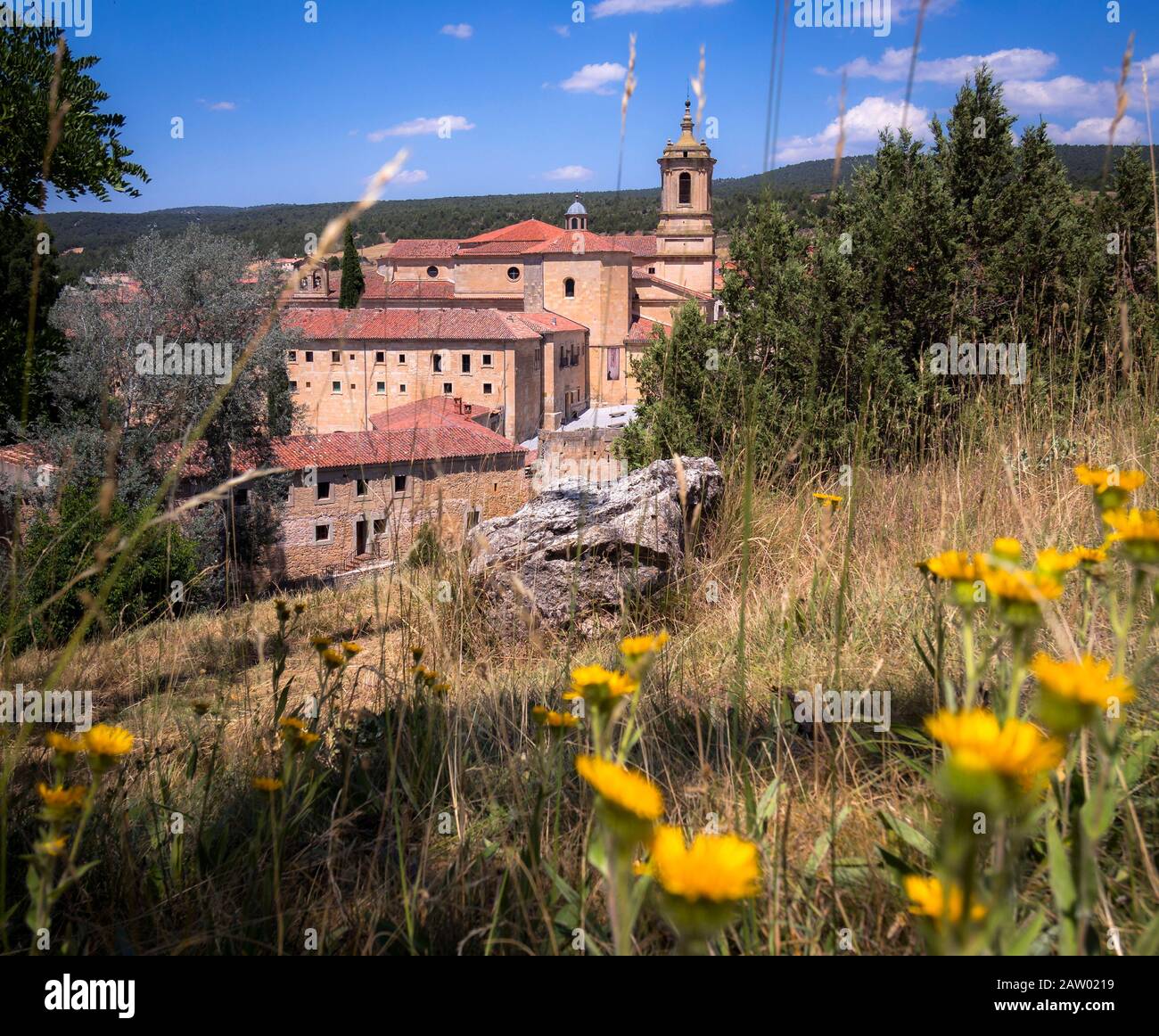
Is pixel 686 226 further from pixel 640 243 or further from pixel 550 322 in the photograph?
pixel 550 322

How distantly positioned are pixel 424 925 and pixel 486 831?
0.33 metres

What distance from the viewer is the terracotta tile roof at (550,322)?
41269mm

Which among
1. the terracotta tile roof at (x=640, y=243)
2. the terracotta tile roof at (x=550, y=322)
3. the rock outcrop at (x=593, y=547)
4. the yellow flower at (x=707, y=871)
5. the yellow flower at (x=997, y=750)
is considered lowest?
the rock outcrop at (x=593, y=547)

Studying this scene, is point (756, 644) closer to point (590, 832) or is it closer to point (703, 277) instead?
point (590, 832)

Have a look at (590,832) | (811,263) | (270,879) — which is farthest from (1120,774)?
→ (811,263)

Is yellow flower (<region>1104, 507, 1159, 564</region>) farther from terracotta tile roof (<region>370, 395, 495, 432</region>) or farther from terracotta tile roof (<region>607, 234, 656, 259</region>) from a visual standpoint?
terracotta tile roof (<region>607, 234, 656, 259</region>)

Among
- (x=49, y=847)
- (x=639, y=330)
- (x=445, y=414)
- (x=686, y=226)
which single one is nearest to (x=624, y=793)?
(x=49, y=847)

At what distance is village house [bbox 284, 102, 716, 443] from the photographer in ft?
123

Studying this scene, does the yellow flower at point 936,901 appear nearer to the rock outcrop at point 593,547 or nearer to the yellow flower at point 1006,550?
the yellow flower at point 1006,550

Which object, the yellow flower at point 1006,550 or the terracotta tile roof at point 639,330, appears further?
the terracotta tile roof at point 639,330

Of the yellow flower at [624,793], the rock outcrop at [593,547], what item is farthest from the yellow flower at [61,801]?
the rock outcrop at [593,547]

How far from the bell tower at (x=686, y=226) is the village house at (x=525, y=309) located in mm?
70

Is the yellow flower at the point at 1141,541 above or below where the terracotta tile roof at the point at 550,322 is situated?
below
